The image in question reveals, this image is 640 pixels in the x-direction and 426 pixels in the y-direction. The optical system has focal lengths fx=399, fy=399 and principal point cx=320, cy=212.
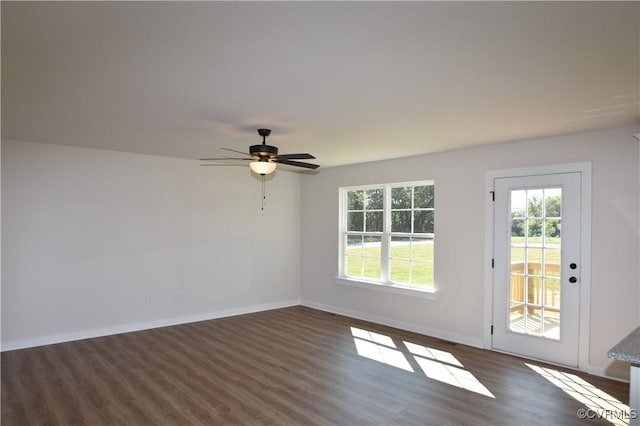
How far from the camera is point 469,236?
5070 millimetres

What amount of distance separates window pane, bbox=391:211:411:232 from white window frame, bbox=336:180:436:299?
66 millimetres

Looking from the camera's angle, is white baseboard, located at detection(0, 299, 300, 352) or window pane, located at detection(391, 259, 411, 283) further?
window pane, located at detection(391, 259, 411, 283)

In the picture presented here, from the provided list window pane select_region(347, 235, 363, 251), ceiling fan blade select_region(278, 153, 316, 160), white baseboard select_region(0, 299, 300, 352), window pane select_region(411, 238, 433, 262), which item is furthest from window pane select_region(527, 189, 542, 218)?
white baseboard select_region(0, 299, 300, 352)

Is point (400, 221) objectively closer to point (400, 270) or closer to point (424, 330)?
point (400, 270)

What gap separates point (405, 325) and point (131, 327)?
387 centimetres

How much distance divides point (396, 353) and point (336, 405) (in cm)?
154

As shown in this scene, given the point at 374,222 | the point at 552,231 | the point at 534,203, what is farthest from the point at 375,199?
the point at 552,231

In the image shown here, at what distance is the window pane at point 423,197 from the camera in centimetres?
567

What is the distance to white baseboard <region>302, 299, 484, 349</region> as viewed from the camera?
5.02m

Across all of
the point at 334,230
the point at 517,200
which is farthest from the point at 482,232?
the point at 334,230

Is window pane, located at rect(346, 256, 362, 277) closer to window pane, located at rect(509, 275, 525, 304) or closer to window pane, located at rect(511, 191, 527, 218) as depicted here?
window pane, located at rect(509, 275, 525, 304)

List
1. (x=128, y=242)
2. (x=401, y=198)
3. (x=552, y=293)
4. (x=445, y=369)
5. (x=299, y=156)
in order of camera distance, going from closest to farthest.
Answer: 1. (x=299, y=156)
2. (x=445, y=369)
3. (x=552, y=293)
4. (x=128, y=242)
5. (x=401, y=198)

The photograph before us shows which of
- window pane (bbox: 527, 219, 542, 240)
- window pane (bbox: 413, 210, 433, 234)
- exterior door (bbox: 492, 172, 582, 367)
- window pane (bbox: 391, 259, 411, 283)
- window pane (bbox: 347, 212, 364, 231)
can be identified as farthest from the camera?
window pane (bbox: 347, 212, 364, 231)

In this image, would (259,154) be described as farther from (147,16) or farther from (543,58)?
(543,58)
